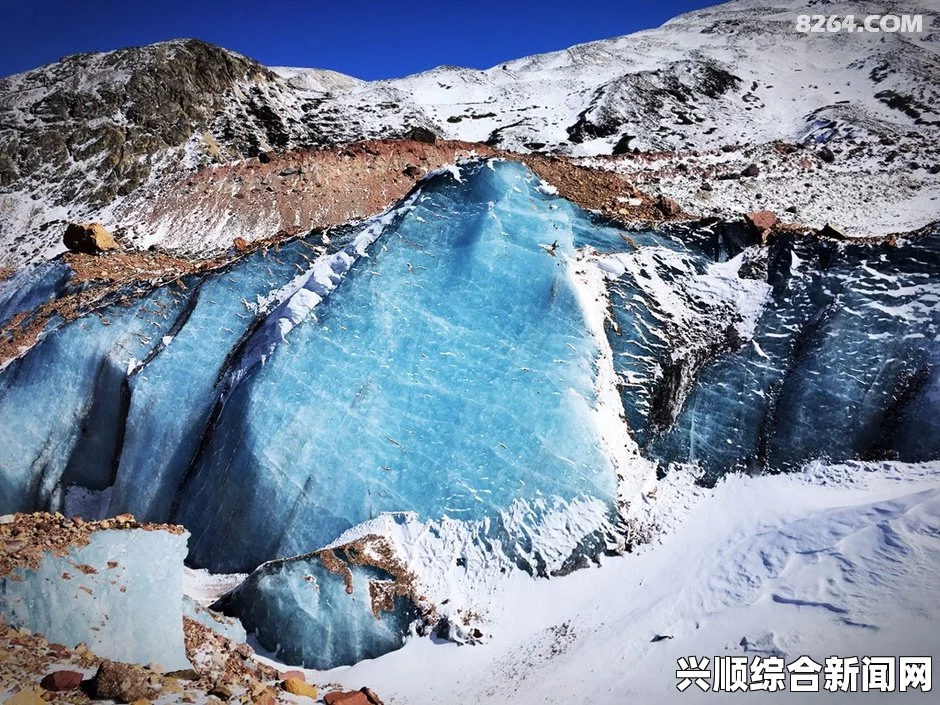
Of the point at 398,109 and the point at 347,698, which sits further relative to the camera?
the point at 398,109

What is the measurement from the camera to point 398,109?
35.7 meters

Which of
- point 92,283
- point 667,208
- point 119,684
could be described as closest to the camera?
point 119,684

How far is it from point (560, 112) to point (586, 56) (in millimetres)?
15638

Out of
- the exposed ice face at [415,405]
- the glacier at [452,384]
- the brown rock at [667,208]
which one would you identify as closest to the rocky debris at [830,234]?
the glacier at [452,384]

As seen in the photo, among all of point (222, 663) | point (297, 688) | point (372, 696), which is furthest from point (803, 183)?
point (222, 663)

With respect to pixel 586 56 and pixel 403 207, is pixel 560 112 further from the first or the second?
pixel 403 207

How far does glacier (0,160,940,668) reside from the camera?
8141mm

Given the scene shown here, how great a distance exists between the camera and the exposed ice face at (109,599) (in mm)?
5871

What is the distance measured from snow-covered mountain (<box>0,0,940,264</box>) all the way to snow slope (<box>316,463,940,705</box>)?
64.5 feet

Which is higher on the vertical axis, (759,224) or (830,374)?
(759,224)

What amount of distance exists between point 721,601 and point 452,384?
410 centimetres

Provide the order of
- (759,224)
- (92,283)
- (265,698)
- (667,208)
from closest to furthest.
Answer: (265,698), (759,224), (667,208), (92,283)

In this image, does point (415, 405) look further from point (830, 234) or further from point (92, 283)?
point (92, 283)

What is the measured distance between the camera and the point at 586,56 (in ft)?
155
